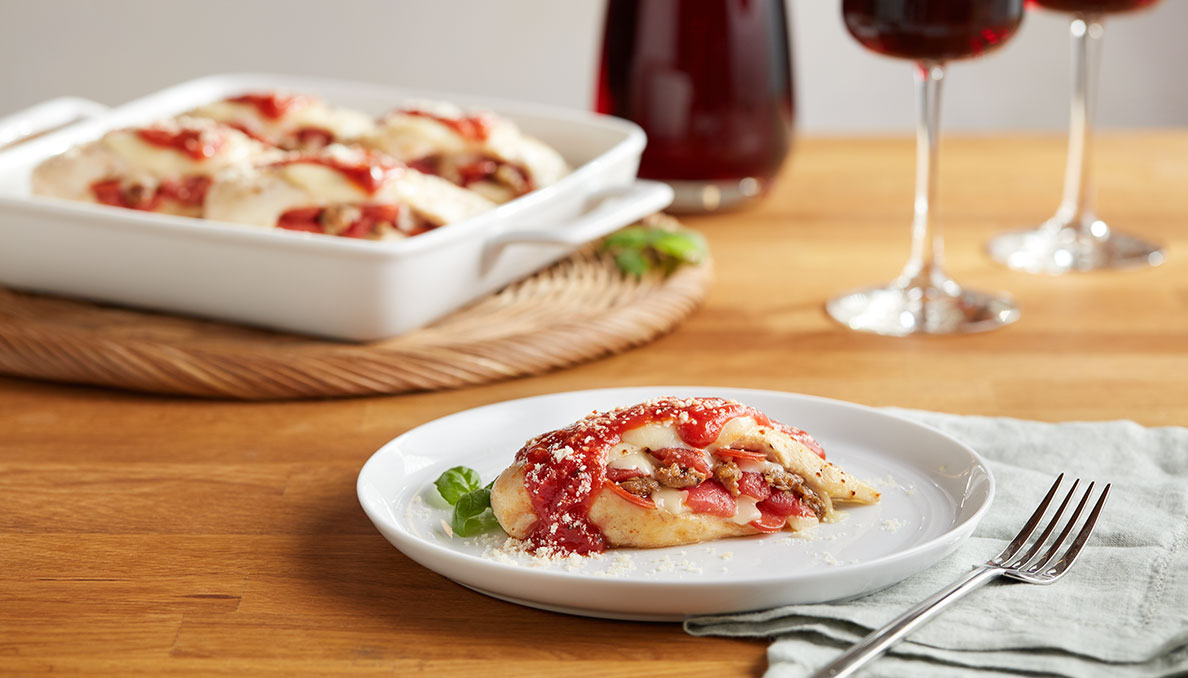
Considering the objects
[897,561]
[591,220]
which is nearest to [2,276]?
[591,220]

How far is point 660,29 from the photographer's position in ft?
7.25

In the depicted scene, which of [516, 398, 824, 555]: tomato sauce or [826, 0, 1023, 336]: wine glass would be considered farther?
[826, 0, 1023, 336]: wine glass

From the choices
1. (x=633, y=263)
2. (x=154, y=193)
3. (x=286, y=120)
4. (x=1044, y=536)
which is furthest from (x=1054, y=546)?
(x=286, y=120)

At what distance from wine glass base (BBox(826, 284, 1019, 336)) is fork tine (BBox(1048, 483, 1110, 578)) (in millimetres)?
654

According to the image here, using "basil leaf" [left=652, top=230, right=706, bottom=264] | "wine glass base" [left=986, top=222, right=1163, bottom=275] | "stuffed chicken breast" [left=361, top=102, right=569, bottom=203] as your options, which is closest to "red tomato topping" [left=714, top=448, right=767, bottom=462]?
"basil leaf" [left=652, top=230, right=706, bottom=264]

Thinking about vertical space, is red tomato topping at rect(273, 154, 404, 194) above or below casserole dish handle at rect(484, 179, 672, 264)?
above

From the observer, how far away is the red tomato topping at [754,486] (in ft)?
3.62

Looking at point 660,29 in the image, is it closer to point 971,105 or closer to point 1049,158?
point 1049,158

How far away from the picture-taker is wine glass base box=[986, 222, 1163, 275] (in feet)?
6.82

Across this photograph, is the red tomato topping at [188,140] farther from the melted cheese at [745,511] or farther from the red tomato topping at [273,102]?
the melted cheese at [745,511]

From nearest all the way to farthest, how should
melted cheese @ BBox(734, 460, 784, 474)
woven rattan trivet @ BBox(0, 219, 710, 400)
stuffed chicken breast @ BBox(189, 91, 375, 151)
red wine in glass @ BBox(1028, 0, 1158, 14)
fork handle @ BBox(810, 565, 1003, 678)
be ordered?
fork handle @ BBox(810, 565, 1003, 678), melted cheese @ BBox(734, 460, 784, 474), woven rattan trivet @ BBox(0, 219, 710, 400), red wine in glass @ BBox(1028, 0, 1158, 14), stuffed chicken breast @ BBox(189, 91, 375, 151)

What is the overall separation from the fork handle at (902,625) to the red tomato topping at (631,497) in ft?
0.65

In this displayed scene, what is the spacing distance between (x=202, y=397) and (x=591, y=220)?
53 cm

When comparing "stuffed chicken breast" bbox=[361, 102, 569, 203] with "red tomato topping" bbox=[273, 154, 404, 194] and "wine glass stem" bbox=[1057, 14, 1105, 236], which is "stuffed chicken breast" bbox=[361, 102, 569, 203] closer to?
"red tomato topping" bbox=[273, 154, 404, 194]
